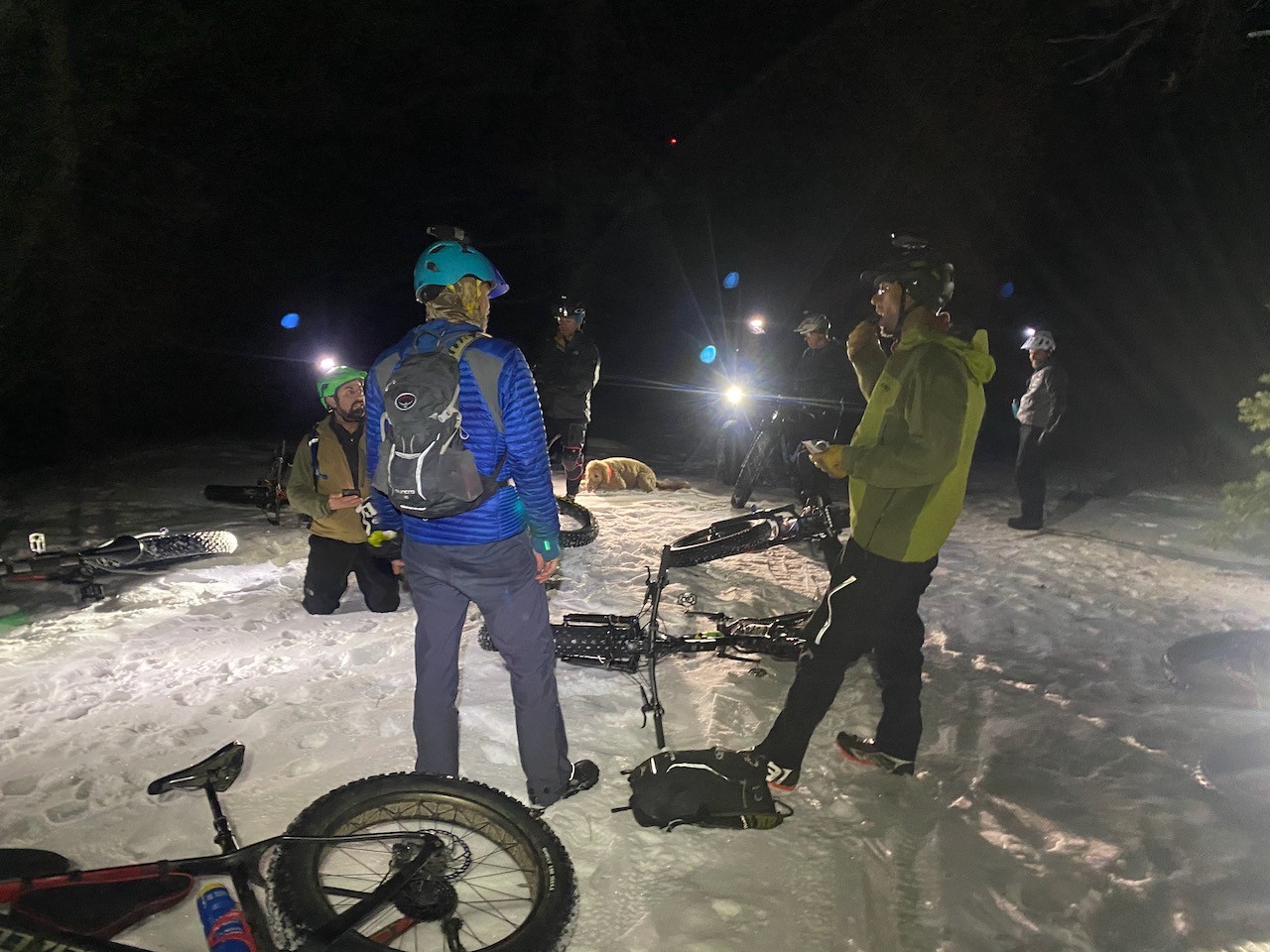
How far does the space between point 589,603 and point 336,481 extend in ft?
7.14

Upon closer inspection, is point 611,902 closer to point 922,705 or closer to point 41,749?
point 922,705

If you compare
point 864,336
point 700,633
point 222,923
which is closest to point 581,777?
point 700,633

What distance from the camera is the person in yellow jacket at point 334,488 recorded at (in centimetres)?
533

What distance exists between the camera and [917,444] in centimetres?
309

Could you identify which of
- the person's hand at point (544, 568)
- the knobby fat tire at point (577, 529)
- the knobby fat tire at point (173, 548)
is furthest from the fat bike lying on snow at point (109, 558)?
the person's hand at point (544, 568)

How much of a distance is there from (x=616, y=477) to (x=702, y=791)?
722cm

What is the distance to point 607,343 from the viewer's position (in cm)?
3173

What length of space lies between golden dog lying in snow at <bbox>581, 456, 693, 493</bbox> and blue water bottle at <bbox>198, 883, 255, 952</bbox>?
26.7 feet

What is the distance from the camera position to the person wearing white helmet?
27.4 feet

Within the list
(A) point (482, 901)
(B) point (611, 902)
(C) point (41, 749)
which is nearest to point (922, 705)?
(B) point (611, 902)

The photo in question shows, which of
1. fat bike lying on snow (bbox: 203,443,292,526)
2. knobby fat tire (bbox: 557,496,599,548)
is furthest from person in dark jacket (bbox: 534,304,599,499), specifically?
fat bike lying on snow (bbox: 203,443,292,526)

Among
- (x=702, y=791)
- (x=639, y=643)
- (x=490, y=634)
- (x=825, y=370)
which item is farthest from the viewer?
(x=825, y=370)

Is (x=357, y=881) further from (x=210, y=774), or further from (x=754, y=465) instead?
(x=754, y=465)

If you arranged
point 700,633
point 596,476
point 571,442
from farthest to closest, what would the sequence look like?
point 596,476
point 571,442
point 700,633
